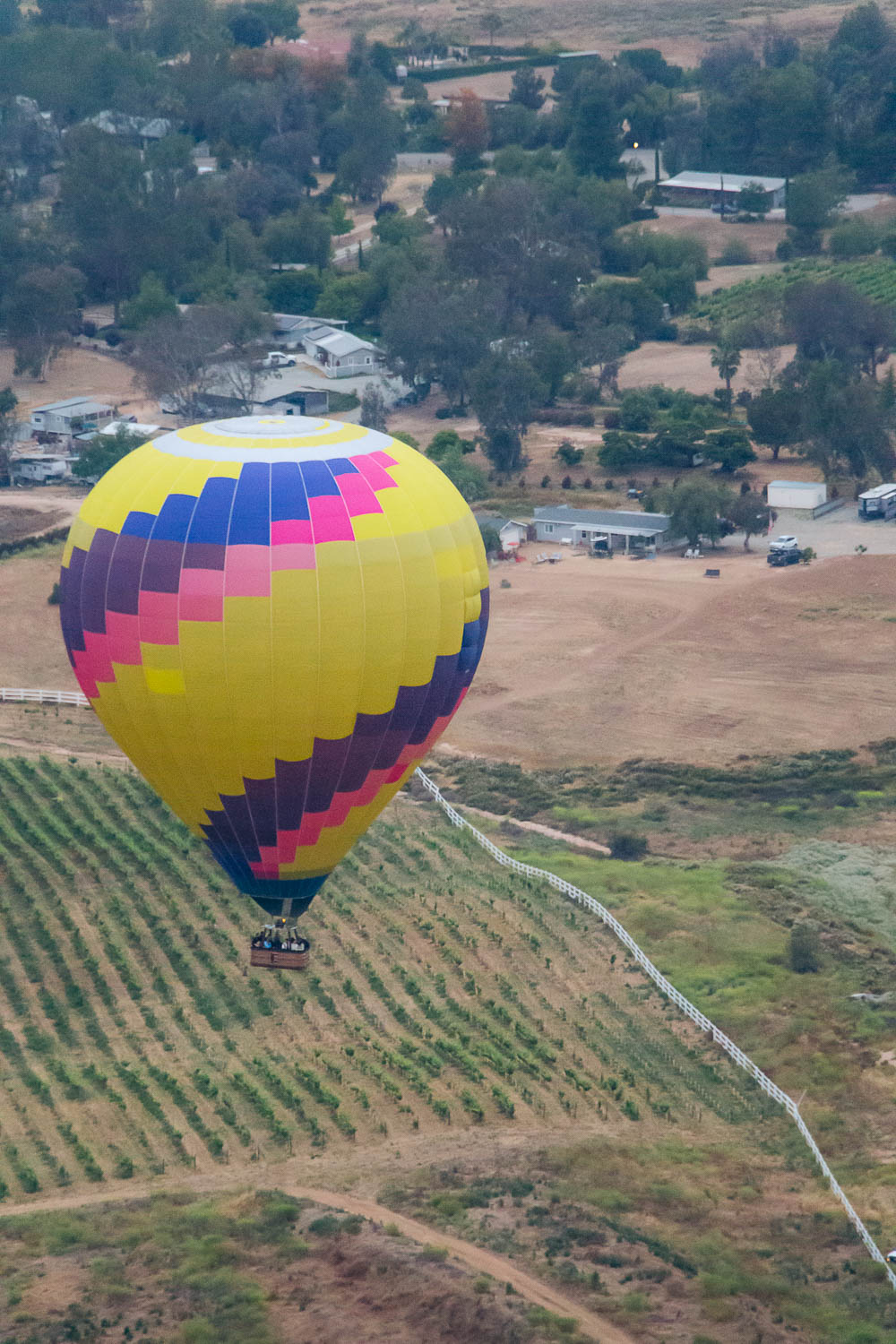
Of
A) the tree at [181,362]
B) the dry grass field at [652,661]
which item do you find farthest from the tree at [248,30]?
the dry grass field at [652,661]

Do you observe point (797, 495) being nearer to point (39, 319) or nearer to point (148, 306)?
point (148, 306)

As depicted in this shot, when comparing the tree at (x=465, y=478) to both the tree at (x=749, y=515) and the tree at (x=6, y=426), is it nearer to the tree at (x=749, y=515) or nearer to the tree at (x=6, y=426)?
the tree at (x=749, y=515)

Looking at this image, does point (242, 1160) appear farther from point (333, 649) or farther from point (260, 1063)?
point (333, 649)

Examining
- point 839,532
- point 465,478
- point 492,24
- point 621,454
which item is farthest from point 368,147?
point 839,532

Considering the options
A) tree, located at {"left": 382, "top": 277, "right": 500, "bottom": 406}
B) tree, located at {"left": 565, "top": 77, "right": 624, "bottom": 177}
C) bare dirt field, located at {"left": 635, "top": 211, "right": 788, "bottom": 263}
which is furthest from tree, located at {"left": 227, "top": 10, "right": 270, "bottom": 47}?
tree, located at {"left": 382, "top": 277, "right": 500, "bottom": 406}

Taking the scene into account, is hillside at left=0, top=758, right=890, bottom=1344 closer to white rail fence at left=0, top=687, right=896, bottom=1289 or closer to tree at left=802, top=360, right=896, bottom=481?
white rail fence at left=0, top=687, right=896, bottom=1289

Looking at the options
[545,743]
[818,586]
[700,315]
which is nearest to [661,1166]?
[545,743]
